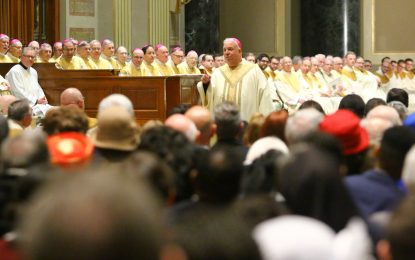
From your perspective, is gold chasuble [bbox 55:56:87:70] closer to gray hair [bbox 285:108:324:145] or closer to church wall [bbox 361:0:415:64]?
gray hair [bbox 285:108:324:145]

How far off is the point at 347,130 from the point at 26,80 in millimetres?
8580

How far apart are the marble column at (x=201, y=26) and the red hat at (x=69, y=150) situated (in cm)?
1605

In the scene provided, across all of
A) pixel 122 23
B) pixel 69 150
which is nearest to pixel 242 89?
pixel 69 150

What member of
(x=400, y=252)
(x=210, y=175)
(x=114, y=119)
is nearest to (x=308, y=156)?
(x=210, y=175)

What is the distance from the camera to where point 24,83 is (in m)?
12.1

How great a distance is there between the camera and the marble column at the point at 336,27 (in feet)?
72.8

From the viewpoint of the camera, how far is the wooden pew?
11.5 m

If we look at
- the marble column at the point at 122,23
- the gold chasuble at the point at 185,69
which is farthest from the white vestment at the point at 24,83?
the marble column at the point at 122,23

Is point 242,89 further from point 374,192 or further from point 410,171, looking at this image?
point 410,171

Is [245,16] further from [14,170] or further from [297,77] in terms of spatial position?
[14,170]

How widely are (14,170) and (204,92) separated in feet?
21.3

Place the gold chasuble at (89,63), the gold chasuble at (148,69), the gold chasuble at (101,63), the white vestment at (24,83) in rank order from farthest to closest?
the gold chasuble at (148,69)
the gold chasuble at (101,63)
the gold chasuble at (89,63)
the white vestment at (24,83)

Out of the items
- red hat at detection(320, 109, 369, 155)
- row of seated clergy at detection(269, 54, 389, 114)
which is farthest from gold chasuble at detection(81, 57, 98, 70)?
red hat at detection(320, 109, 369, 155)

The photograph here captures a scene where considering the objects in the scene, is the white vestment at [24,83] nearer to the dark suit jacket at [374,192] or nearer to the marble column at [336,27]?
the dark suit jacket at [374,192]
